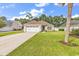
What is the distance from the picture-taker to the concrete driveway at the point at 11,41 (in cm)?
463

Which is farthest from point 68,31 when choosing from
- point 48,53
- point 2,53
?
point 2,53

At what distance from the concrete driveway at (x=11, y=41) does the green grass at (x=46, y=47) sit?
7 centimetres

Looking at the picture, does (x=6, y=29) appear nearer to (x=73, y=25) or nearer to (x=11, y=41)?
(x=11, y=41)

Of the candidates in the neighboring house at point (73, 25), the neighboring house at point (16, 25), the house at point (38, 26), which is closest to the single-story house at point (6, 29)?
the neighboring house at point (16, 25)

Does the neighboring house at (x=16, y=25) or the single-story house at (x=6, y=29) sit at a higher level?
the neighboring house at (x=16, y=25)

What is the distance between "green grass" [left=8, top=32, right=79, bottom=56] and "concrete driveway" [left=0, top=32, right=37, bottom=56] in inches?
2.8

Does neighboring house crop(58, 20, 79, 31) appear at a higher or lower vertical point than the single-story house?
higher

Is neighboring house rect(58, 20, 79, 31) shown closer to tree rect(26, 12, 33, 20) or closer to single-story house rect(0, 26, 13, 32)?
tree rect(26, 12, 33, 20)

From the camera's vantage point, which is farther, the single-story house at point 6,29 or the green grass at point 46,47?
the single-story house at point 6,29

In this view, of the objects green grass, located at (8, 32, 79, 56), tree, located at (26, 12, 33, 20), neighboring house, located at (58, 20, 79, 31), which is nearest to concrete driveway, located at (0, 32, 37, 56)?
green grass, located at (8, 32, 79, 56)

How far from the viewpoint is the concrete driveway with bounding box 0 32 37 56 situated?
4633 millimetres

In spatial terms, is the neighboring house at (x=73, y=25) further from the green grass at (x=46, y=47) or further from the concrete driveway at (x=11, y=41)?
the concrete driveway at (x=11, y=41)

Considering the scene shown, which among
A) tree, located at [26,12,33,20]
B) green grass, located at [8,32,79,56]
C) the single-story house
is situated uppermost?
tree, located at [26,12,33,20]

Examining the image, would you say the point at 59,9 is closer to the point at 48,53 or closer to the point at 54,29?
the point at 54,29
